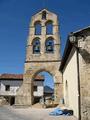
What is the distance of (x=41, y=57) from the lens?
103 feet

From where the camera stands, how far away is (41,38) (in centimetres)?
3191

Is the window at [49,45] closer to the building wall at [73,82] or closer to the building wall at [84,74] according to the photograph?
the building wall at [73,82]

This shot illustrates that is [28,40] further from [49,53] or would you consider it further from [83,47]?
[83,47]

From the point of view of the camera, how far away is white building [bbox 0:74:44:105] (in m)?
47.8

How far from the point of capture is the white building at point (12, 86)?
4781cm

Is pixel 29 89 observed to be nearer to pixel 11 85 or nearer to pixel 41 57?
pixel 41 57

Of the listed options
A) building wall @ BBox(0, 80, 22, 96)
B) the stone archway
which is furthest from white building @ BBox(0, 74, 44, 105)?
the stone archway

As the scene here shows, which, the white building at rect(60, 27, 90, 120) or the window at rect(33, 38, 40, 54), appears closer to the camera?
the white building at rect(60, 27, 90, 120)

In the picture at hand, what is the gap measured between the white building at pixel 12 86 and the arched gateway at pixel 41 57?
1663 centimetres

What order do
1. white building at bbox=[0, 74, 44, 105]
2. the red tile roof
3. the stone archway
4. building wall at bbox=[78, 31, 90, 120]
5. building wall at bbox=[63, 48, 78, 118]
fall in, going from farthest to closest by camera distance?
1. the red tile roof
2. white building at bbox=[0, 74, 44, 105]
3. the stone archway
4. building wall at bbox=[63, 48, 78, 118]
5. building wall at bbox=[78, 31, 90, 120]

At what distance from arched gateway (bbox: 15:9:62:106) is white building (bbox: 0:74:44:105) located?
1663 cm

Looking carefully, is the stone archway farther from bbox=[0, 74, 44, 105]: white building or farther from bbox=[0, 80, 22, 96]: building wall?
bbox=[0, 80, 22, 96]: building wall

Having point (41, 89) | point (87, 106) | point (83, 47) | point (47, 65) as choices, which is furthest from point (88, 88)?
point (41, 89)

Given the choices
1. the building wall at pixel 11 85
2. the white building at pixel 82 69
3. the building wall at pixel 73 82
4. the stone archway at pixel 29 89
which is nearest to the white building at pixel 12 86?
the building wall at pixel 11 85
